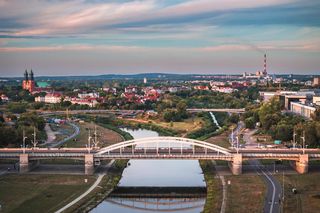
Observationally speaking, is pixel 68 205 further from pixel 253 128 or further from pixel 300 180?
pixel 253 128

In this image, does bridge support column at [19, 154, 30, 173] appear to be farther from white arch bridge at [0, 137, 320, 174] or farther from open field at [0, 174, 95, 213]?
open field at [0, 174, 95, 213]

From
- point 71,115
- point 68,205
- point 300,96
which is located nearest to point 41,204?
point 68,205

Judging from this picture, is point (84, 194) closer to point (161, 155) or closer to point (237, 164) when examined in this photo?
point (161, 155)

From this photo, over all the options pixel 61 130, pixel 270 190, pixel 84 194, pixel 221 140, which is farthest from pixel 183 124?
pixel 84 194

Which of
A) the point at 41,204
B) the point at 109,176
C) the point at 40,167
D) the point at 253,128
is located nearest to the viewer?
the point at 41,204

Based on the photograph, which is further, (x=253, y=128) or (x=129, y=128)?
(x=129, y=128)

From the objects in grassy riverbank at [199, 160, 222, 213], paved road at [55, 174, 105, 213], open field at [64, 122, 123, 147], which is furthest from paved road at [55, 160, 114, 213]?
open field at [64, 122, 123, 147]
